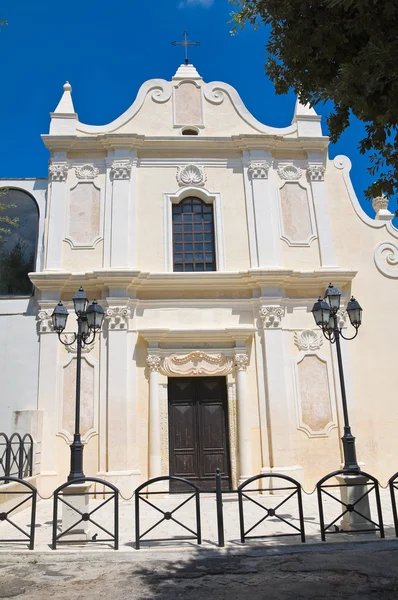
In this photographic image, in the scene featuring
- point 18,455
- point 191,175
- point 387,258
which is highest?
point 191,175

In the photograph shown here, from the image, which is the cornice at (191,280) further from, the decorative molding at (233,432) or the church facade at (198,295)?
the decorative molding at (233,432)

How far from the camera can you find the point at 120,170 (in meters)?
15.1

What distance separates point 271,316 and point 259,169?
466 centimetres

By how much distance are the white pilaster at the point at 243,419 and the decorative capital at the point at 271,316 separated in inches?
44.7

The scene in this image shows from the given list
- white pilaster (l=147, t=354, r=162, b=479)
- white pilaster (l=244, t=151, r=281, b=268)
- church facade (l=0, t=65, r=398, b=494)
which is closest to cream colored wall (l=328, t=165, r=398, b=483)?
church facade (l=0, t=65, r=398, b=494)

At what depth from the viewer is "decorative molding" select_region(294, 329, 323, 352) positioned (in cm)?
1406

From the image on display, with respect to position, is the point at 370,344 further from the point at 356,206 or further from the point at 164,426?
the point at 164,426

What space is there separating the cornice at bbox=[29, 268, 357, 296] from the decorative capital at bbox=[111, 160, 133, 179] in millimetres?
3217

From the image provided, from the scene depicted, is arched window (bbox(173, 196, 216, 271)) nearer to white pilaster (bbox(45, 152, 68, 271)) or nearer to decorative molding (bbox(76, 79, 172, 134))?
decorative molding (bbox(76, 79, 172, 134))

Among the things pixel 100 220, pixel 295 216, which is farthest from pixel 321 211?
pixel 100 220

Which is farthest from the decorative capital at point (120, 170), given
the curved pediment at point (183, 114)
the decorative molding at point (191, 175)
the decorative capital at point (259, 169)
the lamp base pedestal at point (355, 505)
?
the lamp base pedestal at point (355, 505)

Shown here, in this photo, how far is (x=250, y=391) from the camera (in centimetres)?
1365

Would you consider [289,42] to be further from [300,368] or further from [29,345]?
[29,345]

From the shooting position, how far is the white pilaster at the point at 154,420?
42.1 feet
